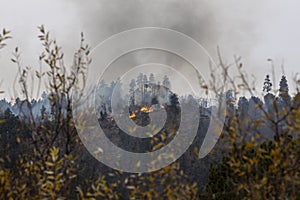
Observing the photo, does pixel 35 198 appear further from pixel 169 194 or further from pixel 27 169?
pixel 169 194

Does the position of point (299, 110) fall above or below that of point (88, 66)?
below

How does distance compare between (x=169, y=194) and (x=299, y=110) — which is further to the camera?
(x=169, y=194)

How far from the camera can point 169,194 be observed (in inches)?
156

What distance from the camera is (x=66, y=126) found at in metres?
4.43

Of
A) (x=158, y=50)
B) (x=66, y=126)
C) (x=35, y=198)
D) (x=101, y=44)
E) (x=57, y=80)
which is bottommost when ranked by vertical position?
(x=35, y=198)

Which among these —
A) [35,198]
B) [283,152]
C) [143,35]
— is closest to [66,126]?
[35,198]

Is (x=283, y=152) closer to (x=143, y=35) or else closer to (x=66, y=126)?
(x=66, y=126)

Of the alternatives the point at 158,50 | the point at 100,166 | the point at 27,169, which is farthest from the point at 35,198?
the point at 100,166

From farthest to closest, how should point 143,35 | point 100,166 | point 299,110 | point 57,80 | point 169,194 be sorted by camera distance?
point 100,166
point 143,35
point 57,80
point 169,194
point 299,110

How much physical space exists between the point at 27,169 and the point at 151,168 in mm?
1449

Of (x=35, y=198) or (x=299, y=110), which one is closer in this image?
(x=299, y=110)

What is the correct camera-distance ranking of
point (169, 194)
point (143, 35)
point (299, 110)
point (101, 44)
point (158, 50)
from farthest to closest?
point (158, 50)
point (143, 35)
point (101, 44)
point (169, 194)
point (299, 110)

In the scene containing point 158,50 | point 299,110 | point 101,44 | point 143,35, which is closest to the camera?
point 299,110

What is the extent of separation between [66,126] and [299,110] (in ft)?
8.61
